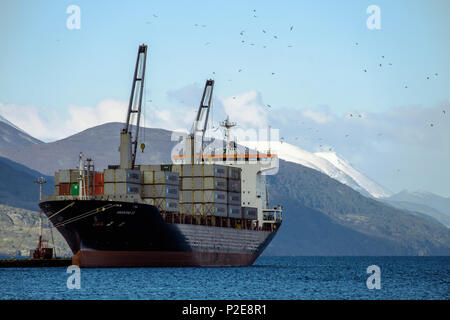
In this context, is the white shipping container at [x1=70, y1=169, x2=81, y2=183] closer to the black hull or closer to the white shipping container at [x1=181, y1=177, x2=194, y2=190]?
the black hull

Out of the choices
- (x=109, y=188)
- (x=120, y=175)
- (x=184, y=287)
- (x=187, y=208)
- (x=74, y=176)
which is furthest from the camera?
(x=187, y=208)

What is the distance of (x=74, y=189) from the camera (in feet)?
296

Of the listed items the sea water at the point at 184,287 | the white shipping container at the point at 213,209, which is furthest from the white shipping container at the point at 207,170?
the sea water at the point at 184,287

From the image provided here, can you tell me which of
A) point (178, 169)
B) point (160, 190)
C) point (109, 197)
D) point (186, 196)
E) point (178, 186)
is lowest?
point (109, 197)

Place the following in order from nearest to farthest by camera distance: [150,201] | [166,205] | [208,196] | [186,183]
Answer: [166,205] < [150,201] < [208,196] < [186,183]

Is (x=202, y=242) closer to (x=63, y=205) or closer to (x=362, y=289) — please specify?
(x=63, y=205)

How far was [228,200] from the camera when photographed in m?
100

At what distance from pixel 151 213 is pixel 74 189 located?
9.60 meters

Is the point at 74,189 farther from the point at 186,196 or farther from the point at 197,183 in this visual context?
the point at 197,183

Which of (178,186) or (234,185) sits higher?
(234,185)

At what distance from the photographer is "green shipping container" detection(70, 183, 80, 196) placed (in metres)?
89.8

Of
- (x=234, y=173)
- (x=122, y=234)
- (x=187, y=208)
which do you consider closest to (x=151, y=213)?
(x=122, y=234)

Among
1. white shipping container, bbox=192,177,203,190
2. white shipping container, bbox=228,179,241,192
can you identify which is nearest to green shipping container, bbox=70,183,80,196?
white shipping container, bbox=192,177,203,190
